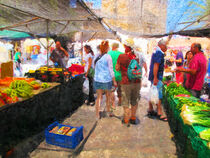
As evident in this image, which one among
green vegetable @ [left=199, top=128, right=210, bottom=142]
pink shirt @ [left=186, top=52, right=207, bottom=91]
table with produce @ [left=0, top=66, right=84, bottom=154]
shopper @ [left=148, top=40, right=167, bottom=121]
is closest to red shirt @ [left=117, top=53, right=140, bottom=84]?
shopper @ [left=148, top=40, right=167, bottom=121]

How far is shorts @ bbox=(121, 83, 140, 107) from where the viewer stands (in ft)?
11.8

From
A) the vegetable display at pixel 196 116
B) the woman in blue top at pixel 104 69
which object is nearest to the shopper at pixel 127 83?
the woman in blue top at pixel 104 69

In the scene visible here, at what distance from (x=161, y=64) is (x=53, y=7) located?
106 inches

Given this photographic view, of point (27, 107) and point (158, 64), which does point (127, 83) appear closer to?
point (158, 64)

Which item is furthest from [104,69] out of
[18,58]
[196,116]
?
[18,58]

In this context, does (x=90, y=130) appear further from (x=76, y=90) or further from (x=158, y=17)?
(x=158, y=17)

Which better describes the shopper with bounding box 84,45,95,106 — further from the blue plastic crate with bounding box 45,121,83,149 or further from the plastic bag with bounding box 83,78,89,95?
the blue plastic crate with bounding box 45,121,83,149

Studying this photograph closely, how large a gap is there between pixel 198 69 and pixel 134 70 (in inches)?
55.4

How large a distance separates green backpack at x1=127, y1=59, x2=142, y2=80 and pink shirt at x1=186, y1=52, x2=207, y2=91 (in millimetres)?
1201

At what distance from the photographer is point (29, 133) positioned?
2.83 meters

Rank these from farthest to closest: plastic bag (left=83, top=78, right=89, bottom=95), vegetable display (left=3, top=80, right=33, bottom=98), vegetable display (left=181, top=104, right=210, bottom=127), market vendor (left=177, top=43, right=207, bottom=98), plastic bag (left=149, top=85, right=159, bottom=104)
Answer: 1. plastic bag (left=83, top=78, right=89, bottom=95)
2. plastic bag (left=149, top=85, right=159, bottom=104)
3. market vendor (left=177, top=43, right=207, bottom=98)
4. vegetable display (left=3, top=80, right=33, bottom=98)
5. vegetable display (left=181, top=104, right=210, bottom=127)

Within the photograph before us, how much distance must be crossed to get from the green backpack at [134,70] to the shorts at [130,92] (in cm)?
21

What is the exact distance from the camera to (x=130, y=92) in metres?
3.68

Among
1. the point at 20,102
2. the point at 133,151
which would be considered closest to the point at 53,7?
the point at 20,102
